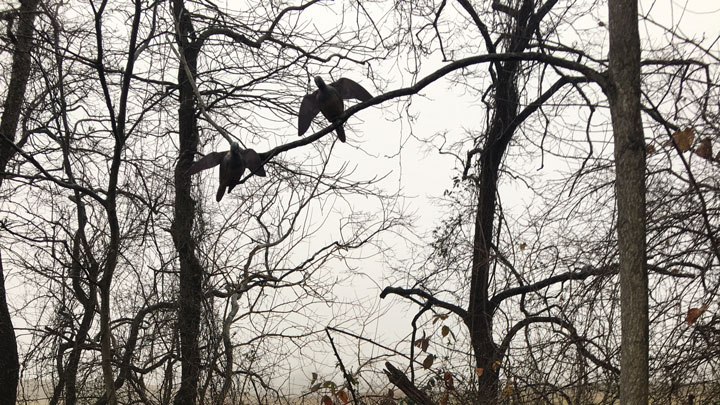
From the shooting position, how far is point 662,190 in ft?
13.1

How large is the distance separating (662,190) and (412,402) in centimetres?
196

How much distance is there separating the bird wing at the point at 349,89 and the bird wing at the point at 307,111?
95mm

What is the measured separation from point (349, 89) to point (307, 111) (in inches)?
7.0

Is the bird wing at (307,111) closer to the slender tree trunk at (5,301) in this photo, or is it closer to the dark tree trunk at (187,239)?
the dark tree trunk at (187,239)

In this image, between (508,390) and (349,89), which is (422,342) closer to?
(508,390)

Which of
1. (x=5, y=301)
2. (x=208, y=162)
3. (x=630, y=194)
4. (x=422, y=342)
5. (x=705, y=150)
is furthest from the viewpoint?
(x=5, y=301)

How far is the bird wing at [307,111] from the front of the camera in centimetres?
254

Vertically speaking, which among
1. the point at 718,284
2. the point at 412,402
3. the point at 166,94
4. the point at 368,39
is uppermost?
the point at 368,39

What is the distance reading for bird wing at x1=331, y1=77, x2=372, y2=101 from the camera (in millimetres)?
2582

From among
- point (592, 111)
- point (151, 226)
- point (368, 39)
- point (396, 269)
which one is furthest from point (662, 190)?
point (151, 226)

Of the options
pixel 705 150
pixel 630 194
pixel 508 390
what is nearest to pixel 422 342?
pixel 508 390

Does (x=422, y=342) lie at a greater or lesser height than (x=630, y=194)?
greater

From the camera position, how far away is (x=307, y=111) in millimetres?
2568

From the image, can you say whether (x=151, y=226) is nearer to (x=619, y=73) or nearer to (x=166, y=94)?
(x=166, y=94)
